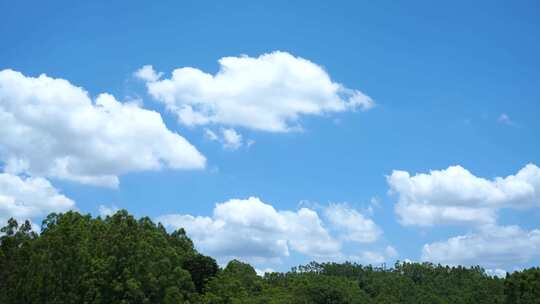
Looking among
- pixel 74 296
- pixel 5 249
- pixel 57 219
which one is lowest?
pixel 74 296

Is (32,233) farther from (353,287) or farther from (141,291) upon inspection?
(353,287)

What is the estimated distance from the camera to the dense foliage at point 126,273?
45062 millimetres

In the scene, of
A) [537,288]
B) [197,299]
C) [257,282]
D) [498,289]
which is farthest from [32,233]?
[498,289]

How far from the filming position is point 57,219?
56219 millimetres

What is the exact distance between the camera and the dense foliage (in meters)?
45.1

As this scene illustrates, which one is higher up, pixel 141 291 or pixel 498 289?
pixel 498 289

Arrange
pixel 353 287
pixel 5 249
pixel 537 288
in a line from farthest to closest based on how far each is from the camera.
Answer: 1. pixel 353 287
2. pixel 537 288
3. pixel 5 249

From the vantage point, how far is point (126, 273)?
1906 inches

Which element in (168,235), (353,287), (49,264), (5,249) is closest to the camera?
(49,264)

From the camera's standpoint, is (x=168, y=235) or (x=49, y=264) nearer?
(x=49, y=264)

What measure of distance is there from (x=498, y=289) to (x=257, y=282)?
27.9 metres

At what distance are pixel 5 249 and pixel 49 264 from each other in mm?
5603

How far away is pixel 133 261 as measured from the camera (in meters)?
49.2

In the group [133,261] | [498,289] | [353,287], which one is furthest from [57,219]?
[498,289]
